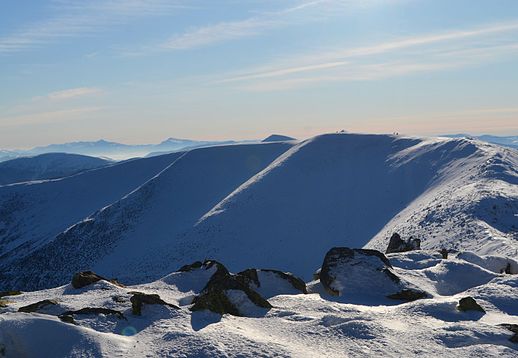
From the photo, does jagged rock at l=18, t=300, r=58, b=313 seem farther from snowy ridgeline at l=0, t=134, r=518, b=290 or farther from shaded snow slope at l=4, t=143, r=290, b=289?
shaded snow slope at l=4, t=143, r=290, b=289

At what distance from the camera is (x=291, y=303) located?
15.9 m

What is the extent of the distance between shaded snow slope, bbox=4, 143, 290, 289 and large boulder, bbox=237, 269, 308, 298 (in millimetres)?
35643

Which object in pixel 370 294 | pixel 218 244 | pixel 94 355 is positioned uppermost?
pixel 94 355

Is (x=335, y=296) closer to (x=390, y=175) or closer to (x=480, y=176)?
(x=480, y=176)

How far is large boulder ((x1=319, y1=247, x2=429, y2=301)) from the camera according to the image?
1697 centimetres

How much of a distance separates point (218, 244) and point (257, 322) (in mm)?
41357

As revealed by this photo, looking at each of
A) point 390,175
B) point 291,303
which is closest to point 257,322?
point 291,303

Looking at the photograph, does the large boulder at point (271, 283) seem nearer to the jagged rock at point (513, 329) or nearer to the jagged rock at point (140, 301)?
the jagged rock at point (140, 301)

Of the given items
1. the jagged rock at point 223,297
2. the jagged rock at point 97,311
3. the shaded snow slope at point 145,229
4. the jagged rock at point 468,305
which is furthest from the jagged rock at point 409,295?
the shaded snow slope at point 145,229

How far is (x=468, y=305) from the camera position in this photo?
14406 mm

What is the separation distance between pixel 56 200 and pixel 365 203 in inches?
3187

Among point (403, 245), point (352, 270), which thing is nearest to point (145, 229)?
point (403, 245)

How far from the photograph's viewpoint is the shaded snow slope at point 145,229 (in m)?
58.2

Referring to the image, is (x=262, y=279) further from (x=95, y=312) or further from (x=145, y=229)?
(x=145, y=229)
